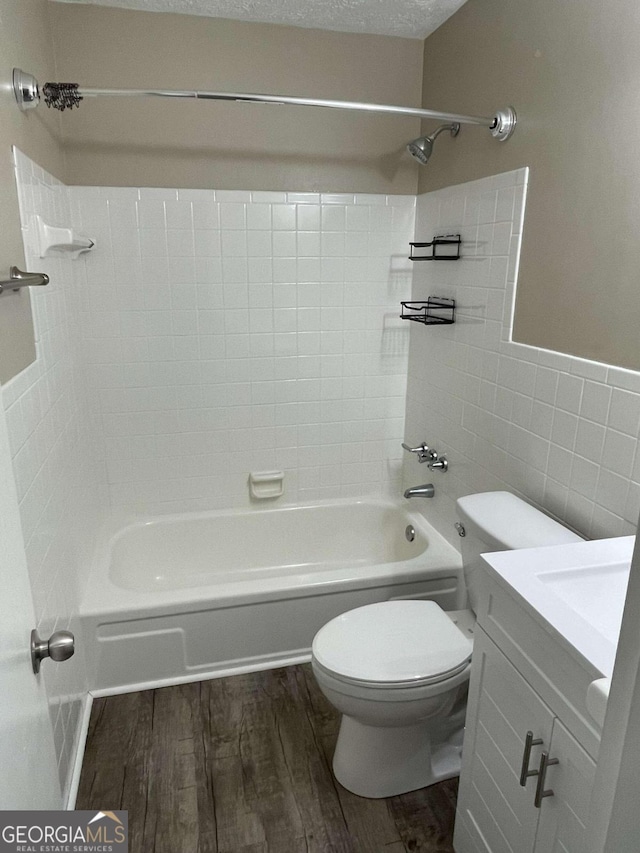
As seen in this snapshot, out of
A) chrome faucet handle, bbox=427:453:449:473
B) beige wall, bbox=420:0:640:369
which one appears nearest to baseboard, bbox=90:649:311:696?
chrome faucet handle, bbox=427:453:449:473

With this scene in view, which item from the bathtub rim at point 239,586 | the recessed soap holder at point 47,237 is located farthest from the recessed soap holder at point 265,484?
the recessed soap holder at point 47,237

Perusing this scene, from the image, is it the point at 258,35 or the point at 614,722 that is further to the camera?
the point at 258,35

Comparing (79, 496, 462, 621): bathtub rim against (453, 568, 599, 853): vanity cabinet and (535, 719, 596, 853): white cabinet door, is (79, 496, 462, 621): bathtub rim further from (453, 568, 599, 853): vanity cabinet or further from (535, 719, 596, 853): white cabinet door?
(535, 719, 596, 853): white cabinet door

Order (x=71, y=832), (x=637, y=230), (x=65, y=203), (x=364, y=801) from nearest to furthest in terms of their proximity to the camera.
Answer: (x=71, y=832) < (x=637, y=230) < (x=364, y=801) < (x=65, y=203)

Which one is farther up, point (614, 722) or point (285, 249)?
point (285, 249)

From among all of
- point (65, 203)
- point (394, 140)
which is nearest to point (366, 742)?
point (65, 203)

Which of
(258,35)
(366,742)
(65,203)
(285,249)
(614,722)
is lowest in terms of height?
(366,742)

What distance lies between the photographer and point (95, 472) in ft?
8.04

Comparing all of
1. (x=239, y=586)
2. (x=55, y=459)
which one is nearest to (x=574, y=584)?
(x=239, y=586)

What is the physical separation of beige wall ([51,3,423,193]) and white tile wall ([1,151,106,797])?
1.11 ft

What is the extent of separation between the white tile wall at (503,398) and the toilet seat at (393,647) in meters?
0.49

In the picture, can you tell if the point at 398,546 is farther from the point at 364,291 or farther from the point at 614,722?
the point at 614,722

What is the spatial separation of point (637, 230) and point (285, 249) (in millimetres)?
1492

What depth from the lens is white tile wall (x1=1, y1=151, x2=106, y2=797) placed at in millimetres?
1425
